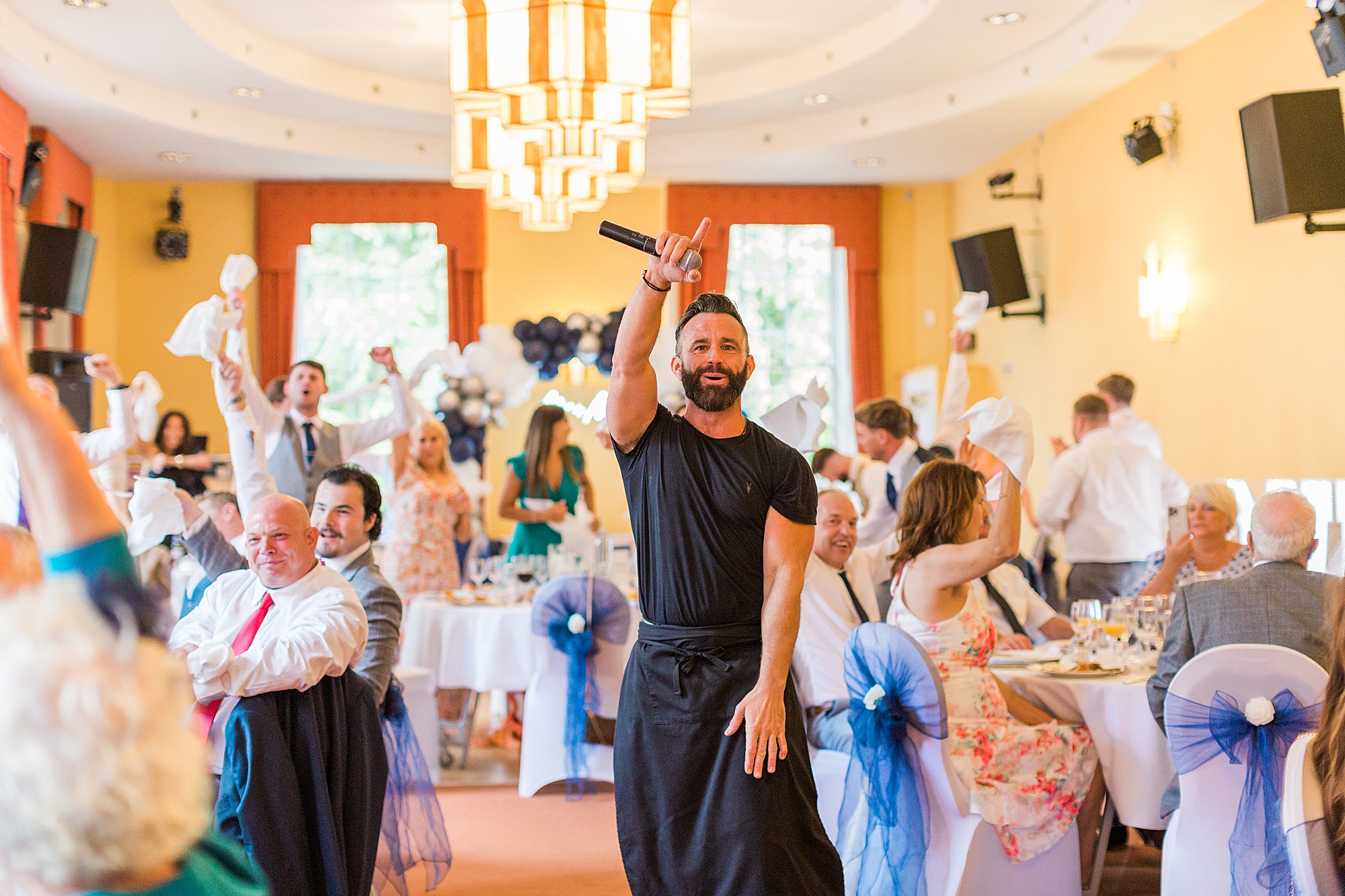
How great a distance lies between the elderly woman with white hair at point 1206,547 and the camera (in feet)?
15.8

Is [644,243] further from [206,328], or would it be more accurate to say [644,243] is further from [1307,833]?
[206,328]

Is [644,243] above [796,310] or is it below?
below

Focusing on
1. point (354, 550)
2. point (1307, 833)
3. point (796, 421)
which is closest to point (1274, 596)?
point (1307, 833)

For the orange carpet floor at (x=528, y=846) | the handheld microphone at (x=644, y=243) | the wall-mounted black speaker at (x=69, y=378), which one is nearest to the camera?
the handheld microphone at (x=644, y=243)

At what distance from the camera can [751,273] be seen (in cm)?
1143

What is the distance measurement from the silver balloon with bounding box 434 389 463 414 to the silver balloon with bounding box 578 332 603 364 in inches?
39.2

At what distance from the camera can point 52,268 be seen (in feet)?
26.9

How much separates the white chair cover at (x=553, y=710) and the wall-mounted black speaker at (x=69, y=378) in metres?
4.38

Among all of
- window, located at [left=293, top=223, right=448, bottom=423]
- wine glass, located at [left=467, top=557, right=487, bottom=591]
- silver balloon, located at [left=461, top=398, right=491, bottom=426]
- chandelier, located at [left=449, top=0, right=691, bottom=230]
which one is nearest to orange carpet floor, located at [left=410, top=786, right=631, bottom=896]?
wine glass, located at [left=467, top=557, right=487, bottom=591]

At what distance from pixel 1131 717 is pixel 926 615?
2.40 feet

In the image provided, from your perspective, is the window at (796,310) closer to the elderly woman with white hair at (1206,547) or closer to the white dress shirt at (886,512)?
the white dress shirt at (886,512)

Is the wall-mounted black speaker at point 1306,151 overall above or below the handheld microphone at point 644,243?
above

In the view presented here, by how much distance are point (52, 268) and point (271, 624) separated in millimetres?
6162

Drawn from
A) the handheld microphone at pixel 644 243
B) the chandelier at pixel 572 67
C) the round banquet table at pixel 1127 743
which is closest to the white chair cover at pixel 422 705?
the chandelier at pixel 572 67
